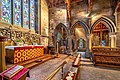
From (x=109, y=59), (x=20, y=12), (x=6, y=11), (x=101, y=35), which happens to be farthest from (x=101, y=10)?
(x=6, y=11)

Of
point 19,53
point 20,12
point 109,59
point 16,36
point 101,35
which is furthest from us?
point 101,35

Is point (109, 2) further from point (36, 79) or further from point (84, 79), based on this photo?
point (36, 79)

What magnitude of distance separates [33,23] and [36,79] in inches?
216

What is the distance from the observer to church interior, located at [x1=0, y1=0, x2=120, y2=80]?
11.7ft

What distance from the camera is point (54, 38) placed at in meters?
9.89

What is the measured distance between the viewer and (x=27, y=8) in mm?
6605

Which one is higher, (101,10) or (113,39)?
(101,10)

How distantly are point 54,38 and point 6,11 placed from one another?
578 centimetres

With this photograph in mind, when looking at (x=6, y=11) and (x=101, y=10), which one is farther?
(x=101, y=10)

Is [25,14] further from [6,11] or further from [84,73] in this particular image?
[84,73]

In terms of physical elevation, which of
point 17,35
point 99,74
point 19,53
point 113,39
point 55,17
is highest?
point 55,17

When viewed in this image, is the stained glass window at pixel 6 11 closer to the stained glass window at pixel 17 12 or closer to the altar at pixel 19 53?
the stained glass window at pixel 17 12

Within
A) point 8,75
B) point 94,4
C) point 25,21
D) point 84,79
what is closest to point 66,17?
point 94,4

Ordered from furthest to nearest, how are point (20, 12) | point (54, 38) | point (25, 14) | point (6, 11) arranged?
1. point (54, 38)
2. point (25, 14)
3. point (20, 12)
4. point (6, 11)
